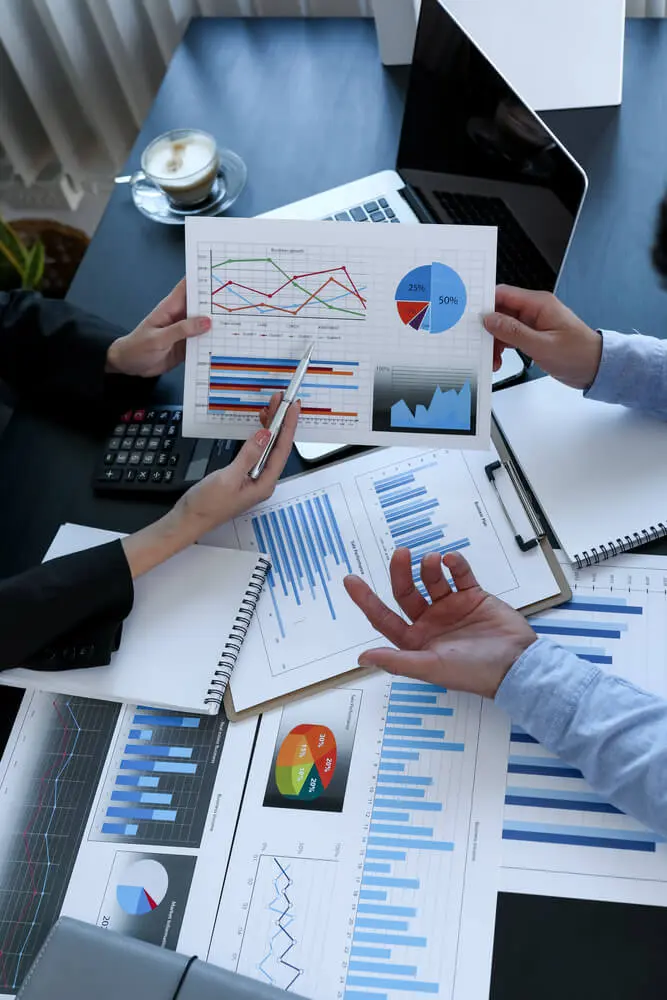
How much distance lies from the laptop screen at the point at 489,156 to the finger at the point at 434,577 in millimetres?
352

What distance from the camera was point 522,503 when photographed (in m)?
1.07

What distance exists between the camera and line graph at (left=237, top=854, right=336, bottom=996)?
2.86 ft

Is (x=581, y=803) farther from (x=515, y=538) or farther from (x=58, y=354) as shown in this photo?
(x=58, y=354)

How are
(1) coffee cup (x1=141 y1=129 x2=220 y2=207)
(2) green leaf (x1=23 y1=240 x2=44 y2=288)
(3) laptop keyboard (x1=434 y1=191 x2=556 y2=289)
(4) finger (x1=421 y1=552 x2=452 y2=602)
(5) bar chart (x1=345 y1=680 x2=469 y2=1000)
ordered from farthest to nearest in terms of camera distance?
(2) green leaf (x1=23 y1=240 x2=44 y2=288), (1) coffee cup (x1=141 y1=129 x2=220 y2=207), (3) laptop keyboard (x1=434 y1=191 x2=556 y2=289), (4) finger (x1=421 y1=552 x2=452 y2=602), (5) bar chart (x1=345 y1=680 x2=469 y2=1000)

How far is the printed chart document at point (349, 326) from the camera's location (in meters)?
1.00

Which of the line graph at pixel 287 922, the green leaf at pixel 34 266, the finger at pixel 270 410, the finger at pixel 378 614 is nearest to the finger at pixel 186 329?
the finger at pixel 270 410

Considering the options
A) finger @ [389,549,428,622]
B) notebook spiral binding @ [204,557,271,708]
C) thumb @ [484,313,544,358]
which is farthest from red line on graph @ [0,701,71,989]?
thumb @ [484,313,544,358]

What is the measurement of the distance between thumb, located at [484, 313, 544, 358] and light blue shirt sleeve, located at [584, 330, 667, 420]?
81 millimetres

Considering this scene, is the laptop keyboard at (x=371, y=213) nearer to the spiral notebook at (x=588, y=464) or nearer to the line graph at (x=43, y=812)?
the spiral notebook at (x=588, y=464)

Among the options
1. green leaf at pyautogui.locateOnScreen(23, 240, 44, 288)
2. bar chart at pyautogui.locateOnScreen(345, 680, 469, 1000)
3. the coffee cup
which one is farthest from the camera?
green leaf at pyautogui.locateOnScreen(23, 240, 44, 288)

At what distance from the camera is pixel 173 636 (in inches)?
40.9

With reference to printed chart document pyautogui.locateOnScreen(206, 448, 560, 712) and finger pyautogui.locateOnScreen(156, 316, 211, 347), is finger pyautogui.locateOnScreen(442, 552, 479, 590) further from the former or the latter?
finger pyautogui.locateOnScreen(156, 316, 211, 347)

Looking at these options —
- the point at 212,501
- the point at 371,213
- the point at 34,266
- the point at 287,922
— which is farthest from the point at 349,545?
the point at 34,266

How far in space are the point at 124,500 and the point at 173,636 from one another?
0.20 meters
